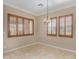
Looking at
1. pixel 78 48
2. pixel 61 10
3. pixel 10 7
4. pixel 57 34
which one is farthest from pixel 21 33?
pixel 78 48

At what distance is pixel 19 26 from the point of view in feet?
13.2

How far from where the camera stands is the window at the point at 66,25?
136 inches

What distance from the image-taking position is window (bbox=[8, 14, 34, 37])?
3.45m

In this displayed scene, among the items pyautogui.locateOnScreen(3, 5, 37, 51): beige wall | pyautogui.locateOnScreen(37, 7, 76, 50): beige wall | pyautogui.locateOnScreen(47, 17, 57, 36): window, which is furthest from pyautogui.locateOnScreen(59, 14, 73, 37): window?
pyautogui.locateOnScreen(3, 5, 37, 51): beige wall

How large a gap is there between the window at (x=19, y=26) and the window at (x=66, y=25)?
2.18 m

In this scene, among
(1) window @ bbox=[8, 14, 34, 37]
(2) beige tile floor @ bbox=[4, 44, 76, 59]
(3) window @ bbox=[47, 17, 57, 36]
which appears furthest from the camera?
(3) window @ bbox=[47, 17, 57, 36]

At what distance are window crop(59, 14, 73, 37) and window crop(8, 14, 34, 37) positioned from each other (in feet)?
7.16

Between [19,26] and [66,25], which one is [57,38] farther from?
[19,26]

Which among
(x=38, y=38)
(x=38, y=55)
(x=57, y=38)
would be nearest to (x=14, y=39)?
(x=38, y=55)

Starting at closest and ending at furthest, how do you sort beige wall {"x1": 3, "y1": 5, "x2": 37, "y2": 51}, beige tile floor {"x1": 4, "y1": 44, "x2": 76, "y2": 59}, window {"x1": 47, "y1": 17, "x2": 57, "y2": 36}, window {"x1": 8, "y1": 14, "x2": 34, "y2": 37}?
beige tile floor {"x1": 4, "y1": 44, "x2": 76, "y2": 59}
beige wall {"x1": 3, "y1": 5, "x2": 37, "y2": 51}
window {"x1": 8, "y1": 14, "x2": 34, "y2": 37}
window {"x1": 47, "y1": 17, "x2": 57, "y2": 36}

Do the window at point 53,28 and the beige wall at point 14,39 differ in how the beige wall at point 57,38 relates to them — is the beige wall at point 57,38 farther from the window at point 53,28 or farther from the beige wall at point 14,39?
the beige wall at point 14,39

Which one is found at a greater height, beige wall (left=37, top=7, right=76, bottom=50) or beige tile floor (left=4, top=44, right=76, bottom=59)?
beige wall (left=37, top=7, right=76, bottom=50)

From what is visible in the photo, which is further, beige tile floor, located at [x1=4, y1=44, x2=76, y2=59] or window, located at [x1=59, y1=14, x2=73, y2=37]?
window, located at [x1=59, y1=14, x2=73, y2=37]

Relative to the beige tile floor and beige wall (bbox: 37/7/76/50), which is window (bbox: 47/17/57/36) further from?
the beige tile floor
